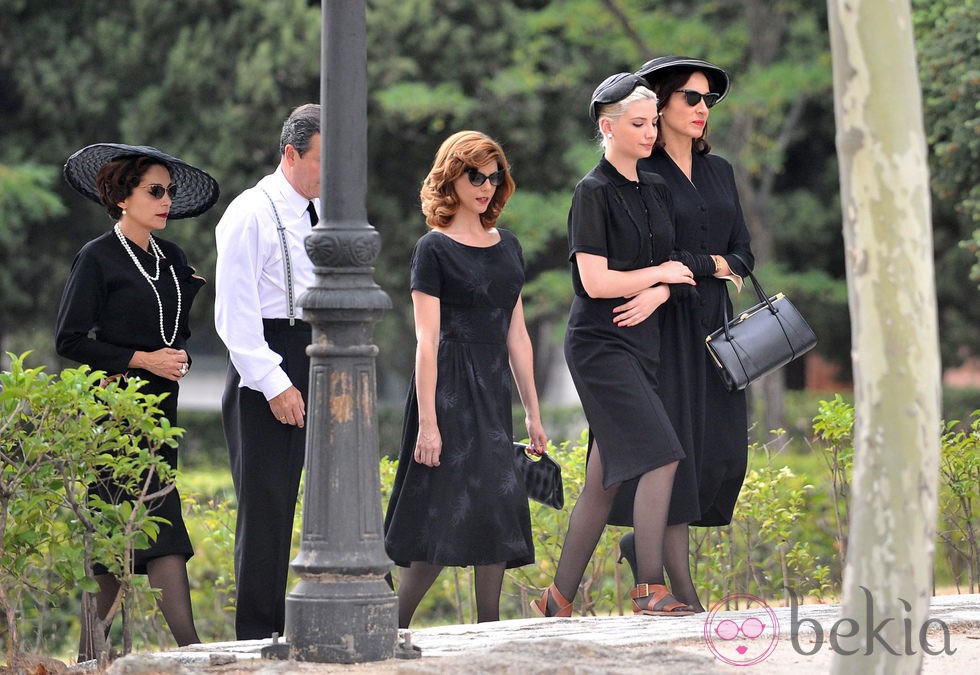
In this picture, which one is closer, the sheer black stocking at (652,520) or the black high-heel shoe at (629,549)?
the sheer black stocking at (652,520)

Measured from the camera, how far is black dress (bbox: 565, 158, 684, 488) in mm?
5660

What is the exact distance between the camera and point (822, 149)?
844 inches

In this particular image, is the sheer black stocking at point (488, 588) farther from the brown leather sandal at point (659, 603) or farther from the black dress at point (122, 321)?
the black dress at point (122, 321)

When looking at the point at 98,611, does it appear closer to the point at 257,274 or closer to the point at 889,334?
the point at 257,274

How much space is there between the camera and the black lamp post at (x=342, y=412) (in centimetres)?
468

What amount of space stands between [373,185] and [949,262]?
25.0 ft

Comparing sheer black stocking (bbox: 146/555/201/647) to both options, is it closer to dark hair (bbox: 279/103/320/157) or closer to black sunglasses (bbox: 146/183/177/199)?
black sunglasses (bbox: 146/183/177/199)

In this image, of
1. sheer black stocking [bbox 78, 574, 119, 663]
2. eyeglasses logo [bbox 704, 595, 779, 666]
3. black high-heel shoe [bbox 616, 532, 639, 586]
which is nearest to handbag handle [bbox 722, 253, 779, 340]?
black high-heel shoe [bbox 616, 532, 639, 586]

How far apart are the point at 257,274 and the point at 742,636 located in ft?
7.22

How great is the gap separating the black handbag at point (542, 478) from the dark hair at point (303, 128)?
148 cm

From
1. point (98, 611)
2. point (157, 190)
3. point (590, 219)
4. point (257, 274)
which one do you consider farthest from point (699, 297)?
point (98, 611)

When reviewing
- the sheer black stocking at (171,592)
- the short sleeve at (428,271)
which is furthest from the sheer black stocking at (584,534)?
the sheer black stocking at (171,592)

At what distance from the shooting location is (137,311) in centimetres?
571

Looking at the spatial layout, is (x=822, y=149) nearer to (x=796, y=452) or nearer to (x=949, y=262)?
(x=949, y=262)
